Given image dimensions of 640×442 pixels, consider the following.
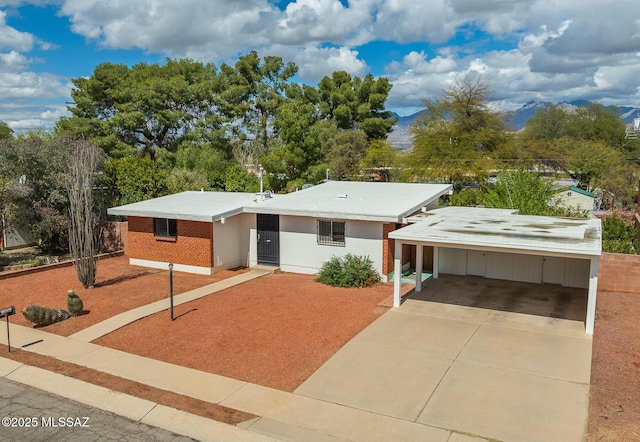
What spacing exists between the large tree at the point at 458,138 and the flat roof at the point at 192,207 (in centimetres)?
1771

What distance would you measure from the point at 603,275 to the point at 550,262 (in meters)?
1.56

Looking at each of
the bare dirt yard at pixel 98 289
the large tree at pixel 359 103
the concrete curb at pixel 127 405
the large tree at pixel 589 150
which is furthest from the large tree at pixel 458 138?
the concrete curb at pixel 127 405

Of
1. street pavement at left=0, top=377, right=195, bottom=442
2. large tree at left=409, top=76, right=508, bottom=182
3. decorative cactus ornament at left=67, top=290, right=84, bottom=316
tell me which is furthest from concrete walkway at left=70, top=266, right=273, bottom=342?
large tree at left=409, top=76, right=508, bottom=182

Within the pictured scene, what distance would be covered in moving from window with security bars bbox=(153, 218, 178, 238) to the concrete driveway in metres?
9.30

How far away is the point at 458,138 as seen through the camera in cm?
3572

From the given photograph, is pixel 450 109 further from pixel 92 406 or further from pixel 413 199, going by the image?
pixel 92 406

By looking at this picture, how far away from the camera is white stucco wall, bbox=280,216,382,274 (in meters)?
16.9

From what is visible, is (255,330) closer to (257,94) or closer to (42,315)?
(42,315)

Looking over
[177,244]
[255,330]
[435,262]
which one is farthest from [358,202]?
[255,330]

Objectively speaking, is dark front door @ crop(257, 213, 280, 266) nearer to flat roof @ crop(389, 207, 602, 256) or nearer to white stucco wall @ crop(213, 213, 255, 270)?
white stucco wall @ crop(213, 213, 255, 270)

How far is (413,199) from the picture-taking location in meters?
18.6

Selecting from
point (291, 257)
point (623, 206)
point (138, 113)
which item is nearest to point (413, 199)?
point (291, 257)

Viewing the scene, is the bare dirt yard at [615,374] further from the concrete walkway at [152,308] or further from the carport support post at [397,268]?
the concrete walkway at [152,308]

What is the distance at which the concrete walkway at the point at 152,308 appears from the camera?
11.8 m
